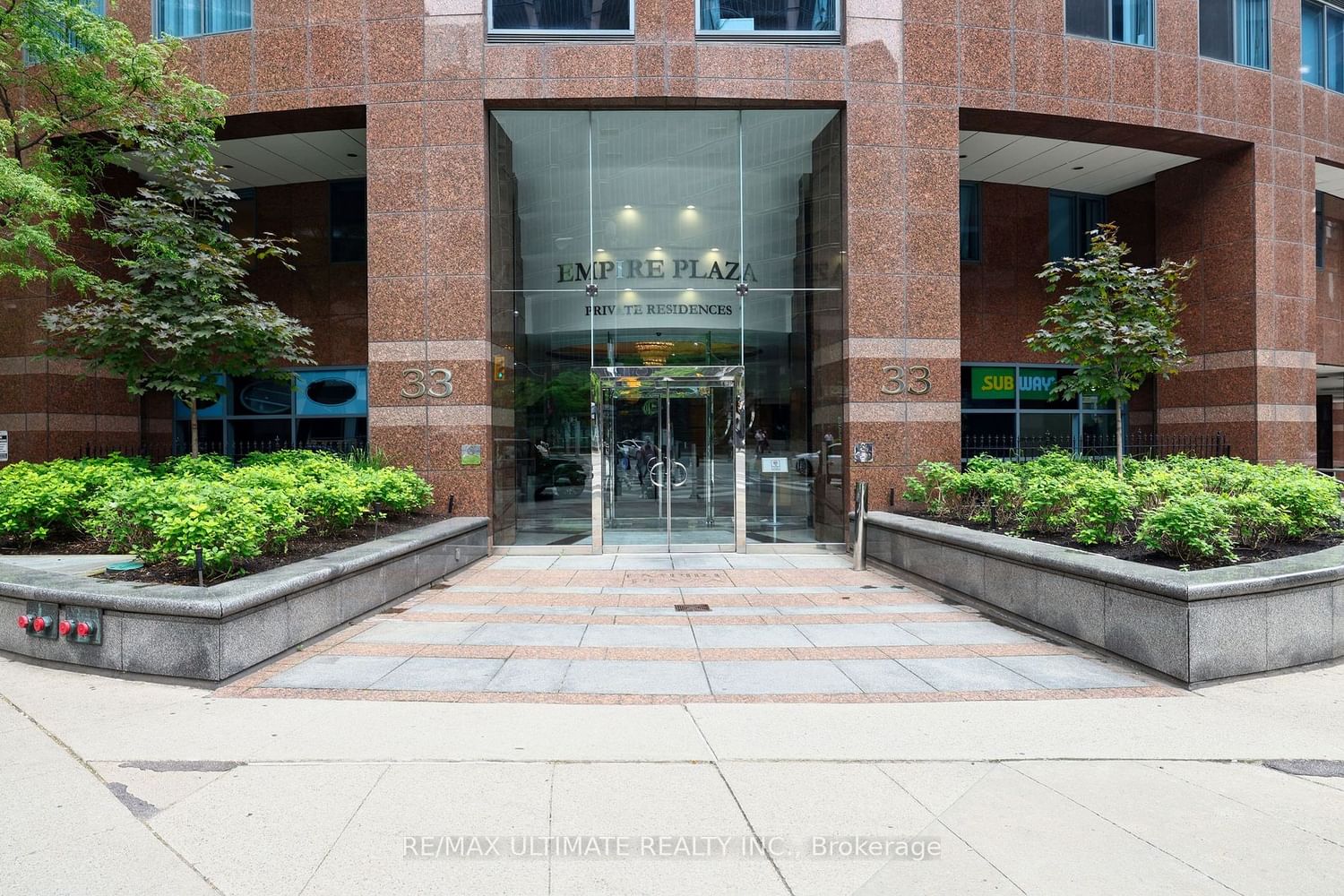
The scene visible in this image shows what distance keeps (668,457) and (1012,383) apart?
30.2ft

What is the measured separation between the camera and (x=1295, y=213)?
15266mm

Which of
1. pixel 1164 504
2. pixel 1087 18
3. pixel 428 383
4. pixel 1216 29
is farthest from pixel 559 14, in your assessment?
pixel 1216 29

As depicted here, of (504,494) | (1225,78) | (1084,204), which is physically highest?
(1225,78)

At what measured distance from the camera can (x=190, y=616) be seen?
596cm

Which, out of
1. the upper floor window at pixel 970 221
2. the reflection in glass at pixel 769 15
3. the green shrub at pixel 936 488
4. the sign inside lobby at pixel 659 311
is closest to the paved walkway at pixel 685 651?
the green shrub at pixel 936 488

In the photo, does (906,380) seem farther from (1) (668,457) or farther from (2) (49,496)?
(2) (49,496)

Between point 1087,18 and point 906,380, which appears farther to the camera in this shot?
point 1087,18

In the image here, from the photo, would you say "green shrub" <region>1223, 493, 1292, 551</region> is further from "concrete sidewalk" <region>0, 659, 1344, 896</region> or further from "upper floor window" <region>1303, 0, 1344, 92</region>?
"upper floor window" <region>1303, 0, 1344, 92</region>

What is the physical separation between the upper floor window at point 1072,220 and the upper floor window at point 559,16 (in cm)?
1134

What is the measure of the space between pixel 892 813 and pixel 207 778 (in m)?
3.71

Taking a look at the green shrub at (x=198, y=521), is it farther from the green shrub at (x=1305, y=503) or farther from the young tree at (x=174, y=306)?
the green shrub at (x=1305, y=503)

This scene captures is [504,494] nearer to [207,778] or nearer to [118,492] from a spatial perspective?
[118,492]

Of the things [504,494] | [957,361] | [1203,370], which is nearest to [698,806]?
[504,494]

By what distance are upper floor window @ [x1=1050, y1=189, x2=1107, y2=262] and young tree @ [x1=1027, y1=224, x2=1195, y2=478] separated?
695 cm
